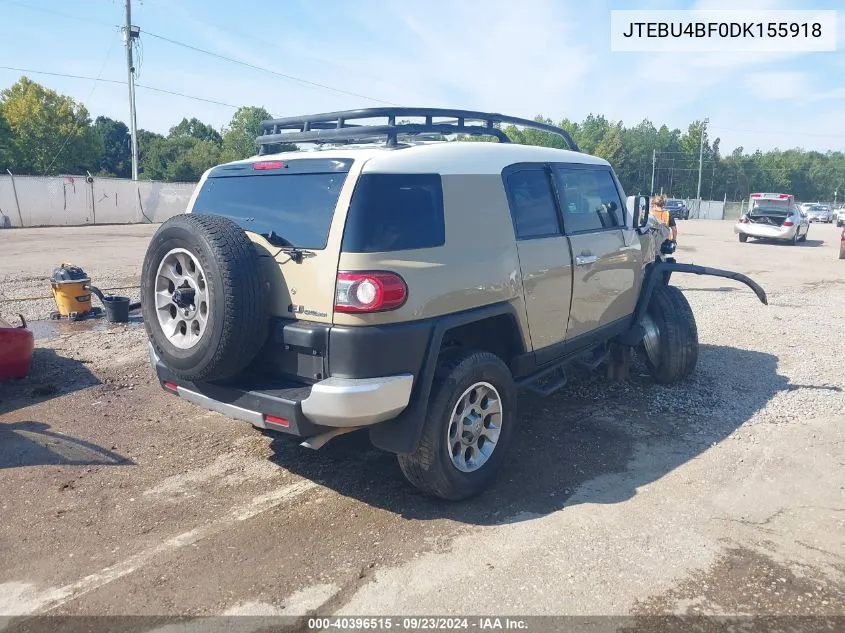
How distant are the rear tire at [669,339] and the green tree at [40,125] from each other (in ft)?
179

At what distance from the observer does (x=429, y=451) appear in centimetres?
352

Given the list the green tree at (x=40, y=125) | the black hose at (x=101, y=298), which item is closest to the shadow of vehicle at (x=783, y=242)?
the black hose at (x=101, y=298)

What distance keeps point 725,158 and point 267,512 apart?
99.1m

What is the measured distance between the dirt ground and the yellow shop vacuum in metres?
2.46

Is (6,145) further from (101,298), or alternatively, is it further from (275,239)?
(275,239)

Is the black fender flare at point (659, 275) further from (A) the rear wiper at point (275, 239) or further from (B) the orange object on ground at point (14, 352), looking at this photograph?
(B) the orange object on ground at point (14, 352)

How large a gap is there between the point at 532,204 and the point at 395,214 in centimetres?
130

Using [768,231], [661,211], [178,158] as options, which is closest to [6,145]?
[178,158]

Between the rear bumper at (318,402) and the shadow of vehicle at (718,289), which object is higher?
the rear bumper at (318,402)

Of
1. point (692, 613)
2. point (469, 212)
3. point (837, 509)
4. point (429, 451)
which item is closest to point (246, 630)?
point (429, 451)

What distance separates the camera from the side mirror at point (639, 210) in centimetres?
543

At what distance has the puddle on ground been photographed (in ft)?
25.6

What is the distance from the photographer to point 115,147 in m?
89.0

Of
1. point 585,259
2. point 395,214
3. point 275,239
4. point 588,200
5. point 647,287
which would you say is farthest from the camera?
point 647,287
